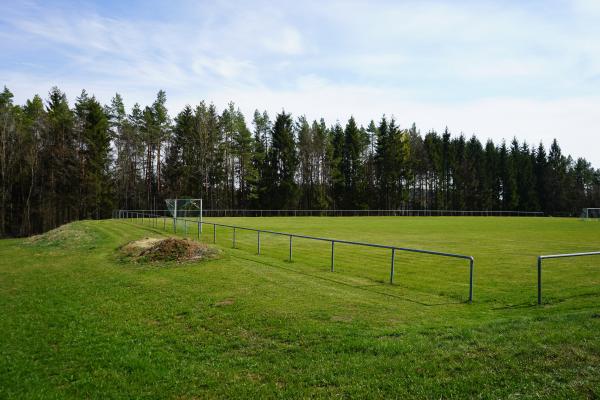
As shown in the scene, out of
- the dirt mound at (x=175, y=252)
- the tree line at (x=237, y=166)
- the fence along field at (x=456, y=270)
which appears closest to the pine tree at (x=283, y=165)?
the tree line at (x=237, y=166)

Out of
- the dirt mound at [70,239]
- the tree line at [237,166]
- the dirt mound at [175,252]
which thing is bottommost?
the dirt mound at [70,239]

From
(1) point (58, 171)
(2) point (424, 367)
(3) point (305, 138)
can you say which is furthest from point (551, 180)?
(2) point (424, 367)

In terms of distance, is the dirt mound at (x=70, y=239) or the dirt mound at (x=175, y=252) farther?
the dirt mound at (x=70, y=239)

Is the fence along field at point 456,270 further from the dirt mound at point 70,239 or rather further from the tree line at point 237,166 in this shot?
the tree line at point 237,166

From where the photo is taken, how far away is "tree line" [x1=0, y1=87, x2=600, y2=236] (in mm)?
53219

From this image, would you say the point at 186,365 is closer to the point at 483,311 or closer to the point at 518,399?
the point at 518,399

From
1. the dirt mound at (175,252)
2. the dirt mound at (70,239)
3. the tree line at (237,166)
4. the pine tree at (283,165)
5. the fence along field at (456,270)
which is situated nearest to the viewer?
the fence along field at (456,270)

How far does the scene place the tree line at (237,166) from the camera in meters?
53.2

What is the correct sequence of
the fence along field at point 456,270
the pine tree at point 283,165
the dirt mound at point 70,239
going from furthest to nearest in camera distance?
the pine tree at point 283,165, the dirt mound at point 70,239, the fence along field at point 456,270

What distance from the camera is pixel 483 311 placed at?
31.6 ft

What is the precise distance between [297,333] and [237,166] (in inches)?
2525

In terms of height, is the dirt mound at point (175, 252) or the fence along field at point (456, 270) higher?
the dirt mound at point (175, 252)

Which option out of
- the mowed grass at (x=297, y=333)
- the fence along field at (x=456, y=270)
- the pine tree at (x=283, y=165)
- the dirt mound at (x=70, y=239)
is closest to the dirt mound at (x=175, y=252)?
the mowed grass at (x=297, y=333)

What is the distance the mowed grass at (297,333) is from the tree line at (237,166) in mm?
44898
